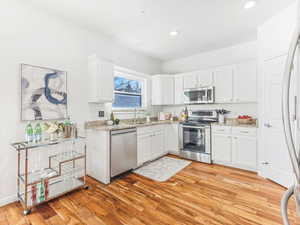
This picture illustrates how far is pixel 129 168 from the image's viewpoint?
291 centimetres

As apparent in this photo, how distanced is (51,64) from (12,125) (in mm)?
1070

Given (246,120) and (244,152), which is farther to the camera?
(246,120)

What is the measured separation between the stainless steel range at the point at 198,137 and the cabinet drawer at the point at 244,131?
1.72 feet

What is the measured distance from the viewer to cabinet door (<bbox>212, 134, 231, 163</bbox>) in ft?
10.5

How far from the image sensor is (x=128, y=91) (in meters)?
3.99

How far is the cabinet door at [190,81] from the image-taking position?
4.01m

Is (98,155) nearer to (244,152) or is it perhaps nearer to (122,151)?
(122,151)

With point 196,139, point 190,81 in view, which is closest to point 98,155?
point 196,139

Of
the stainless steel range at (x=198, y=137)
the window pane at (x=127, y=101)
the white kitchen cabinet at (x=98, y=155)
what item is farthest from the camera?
the window pane at (x=127, y=101)

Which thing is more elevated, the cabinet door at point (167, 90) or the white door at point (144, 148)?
the cabinet door at point (167, 90)

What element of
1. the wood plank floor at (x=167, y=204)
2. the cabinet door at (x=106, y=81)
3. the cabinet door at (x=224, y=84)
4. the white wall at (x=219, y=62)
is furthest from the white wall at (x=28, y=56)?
the cabinet door at (x=224, y=84)

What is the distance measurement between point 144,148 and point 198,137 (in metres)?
1.35

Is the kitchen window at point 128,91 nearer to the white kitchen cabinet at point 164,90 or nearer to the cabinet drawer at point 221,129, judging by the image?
the white kitchen cabinet at point 164,90

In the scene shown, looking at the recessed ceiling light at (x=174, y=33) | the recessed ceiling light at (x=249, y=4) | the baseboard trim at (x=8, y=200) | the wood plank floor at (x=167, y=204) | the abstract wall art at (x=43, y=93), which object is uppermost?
the recessed ceiling light at (x=174, y=33)
